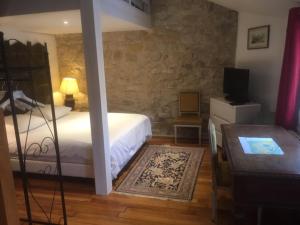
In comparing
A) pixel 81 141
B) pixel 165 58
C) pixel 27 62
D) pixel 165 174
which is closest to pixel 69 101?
pixel 27 62

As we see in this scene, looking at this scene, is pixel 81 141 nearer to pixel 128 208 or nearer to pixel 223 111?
pixel 128 208

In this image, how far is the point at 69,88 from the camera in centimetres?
474

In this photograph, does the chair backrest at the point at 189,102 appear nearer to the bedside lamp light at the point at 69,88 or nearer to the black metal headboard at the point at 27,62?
the bedside lamp light at the point at 69,88

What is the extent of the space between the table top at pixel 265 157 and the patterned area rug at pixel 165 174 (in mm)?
888

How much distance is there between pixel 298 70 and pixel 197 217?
1865 millimetres

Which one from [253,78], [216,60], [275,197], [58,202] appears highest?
[216,60]

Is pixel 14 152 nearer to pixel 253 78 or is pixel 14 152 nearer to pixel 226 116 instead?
pixel 226 116

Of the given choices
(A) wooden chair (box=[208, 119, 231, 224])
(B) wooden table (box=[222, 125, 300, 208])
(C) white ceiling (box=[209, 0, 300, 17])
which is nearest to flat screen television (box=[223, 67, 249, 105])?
(C) white ceiling (box=[209, 0, 300, 17])

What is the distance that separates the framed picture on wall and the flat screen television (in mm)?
450

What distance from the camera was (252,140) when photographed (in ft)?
7.48

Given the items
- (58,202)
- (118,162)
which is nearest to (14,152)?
(58,202)

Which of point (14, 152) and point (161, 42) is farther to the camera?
point (161, 42)

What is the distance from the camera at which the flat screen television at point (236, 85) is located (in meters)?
3.73

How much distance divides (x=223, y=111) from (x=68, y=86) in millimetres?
2911
